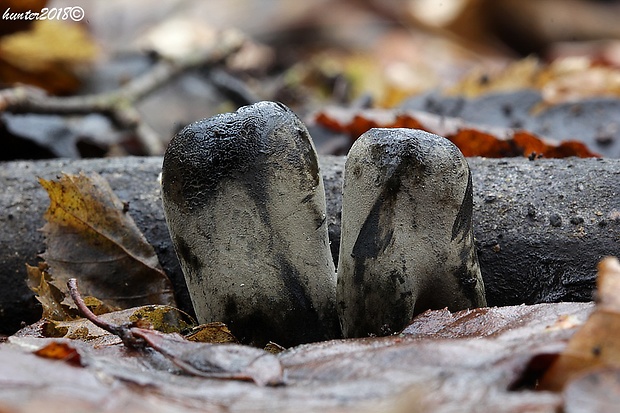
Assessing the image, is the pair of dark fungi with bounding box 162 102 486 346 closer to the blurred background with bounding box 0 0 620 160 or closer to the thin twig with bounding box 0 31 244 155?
the blurred background with bounding box 0 0 620 160

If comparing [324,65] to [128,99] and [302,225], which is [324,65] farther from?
Result: [302,225]

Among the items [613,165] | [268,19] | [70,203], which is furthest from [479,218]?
[268,19]

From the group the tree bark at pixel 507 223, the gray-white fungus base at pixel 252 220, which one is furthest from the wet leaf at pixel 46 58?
the gray-white fungus base at pixel 252 220

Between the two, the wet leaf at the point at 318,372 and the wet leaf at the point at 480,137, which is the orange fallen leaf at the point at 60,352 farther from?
the wet leaf at the point at 480,137

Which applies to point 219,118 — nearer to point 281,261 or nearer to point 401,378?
point 281,261

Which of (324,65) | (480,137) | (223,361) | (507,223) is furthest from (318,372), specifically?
(324,65)

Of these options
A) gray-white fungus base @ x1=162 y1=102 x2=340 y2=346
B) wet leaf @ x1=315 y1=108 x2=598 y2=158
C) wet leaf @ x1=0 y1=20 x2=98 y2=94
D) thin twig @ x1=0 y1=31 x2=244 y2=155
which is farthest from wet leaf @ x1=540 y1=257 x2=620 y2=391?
wet leaf @ x1=0 y1=20 x2=98 y2=94
